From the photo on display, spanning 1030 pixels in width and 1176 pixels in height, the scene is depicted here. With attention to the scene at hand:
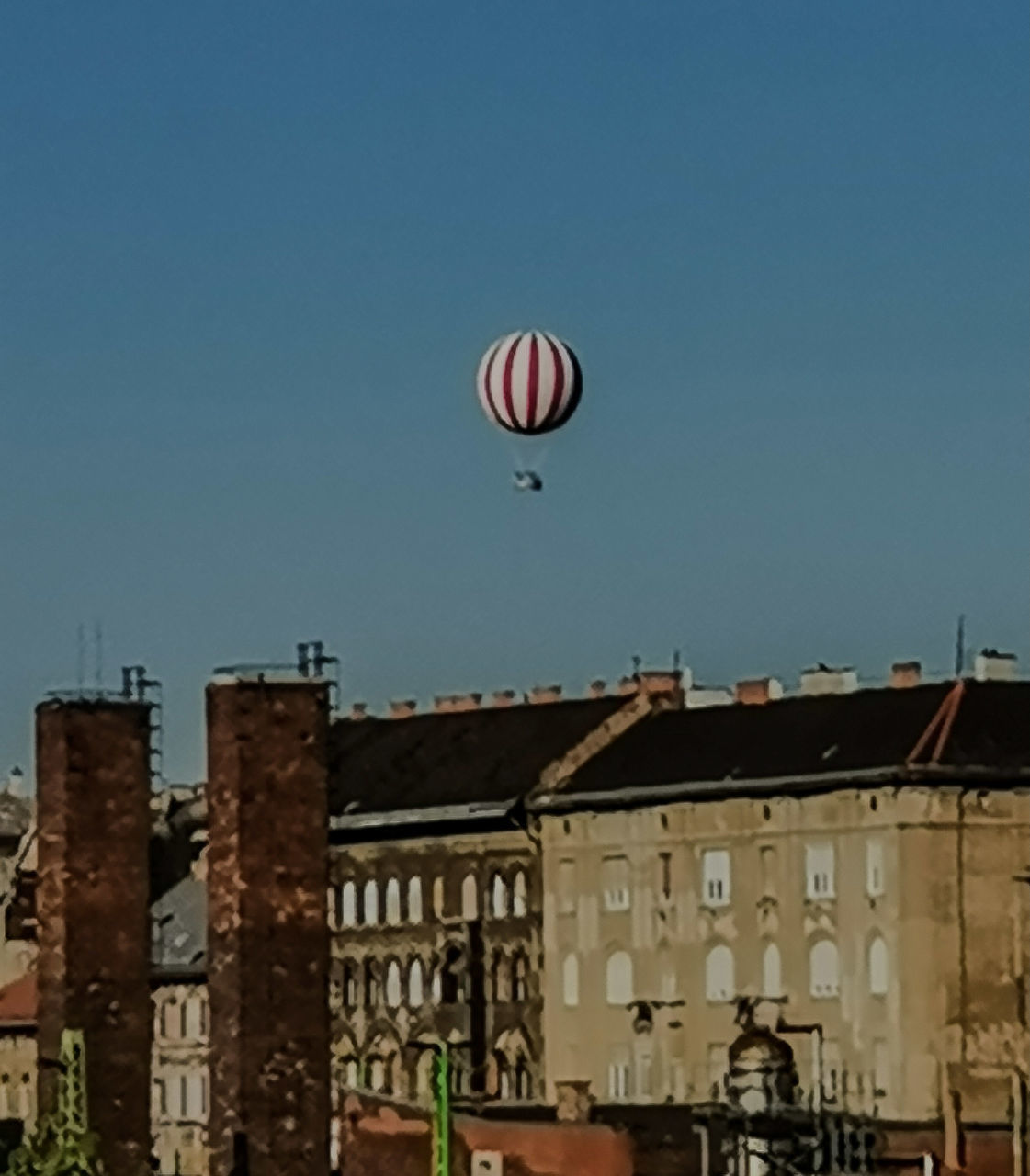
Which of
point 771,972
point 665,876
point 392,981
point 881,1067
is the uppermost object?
point 665,876

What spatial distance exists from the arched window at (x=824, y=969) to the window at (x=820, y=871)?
96 cm

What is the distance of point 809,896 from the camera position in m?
116

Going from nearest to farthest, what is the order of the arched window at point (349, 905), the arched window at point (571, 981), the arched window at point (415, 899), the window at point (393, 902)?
the arched window at point (571, 981) → the arched window at point (415, 899) → the window at point (393, 902) → the arched window at point (349, 905)

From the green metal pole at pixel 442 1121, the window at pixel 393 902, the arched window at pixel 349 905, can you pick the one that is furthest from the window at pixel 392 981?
the green metal pole at pixel 442 1121

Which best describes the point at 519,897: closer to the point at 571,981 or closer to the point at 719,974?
the point at 571,981

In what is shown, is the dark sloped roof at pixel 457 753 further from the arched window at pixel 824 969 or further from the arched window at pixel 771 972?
the arched window at pixel 824 969

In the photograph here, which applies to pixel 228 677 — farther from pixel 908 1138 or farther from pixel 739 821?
pixel 739 821

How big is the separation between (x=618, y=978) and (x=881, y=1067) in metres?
10.3

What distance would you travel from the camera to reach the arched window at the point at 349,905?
428 ft

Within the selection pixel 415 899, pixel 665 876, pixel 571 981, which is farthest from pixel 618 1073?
pixel 415 899

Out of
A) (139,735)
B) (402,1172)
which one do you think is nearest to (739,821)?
(402,1172)

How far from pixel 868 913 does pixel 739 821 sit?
453 centimetres

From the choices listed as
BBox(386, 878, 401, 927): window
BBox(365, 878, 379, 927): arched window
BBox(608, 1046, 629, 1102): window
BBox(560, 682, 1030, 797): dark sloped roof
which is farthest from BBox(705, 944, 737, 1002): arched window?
BBox(365, 878, 379, 927): arched window

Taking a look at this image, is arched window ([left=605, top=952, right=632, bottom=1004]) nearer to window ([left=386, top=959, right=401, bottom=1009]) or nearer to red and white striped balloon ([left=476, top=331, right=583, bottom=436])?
window ([left=386, top=959, right=401, bottom=1009])
